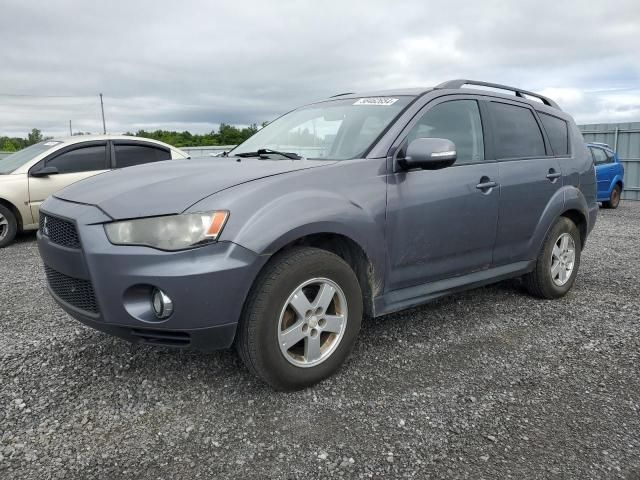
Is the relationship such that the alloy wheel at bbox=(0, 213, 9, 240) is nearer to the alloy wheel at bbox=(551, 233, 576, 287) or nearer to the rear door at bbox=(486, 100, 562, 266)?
the rear door at bbox=(486, 100, 562, 266)

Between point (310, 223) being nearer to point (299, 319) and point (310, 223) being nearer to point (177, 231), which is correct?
point (299, 319)

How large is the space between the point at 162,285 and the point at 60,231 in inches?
31.6

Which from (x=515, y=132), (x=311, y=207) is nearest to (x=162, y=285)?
(x=311, y=207)

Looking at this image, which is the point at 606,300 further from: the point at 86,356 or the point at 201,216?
the point at 86,356

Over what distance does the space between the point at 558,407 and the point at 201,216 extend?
6.73 ft

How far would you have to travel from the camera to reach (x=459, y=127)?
12.4ft

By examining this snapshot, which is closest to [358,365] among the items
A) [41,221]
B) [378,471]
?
[378,471]

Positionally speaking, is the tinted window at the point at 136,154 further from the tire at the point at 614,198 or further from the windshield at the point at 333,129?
the tire at the point at 614,198

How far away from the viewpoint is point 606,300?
461 centimetres

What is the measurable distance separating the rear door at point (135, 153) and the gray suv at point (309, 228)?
4812 millimetres

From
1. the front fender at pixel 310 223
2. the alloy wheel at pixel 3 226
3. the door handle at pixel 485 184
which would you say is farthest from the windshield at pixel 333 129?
the alloy wheel at pixel 3 226

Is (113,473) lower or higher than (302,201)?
lower

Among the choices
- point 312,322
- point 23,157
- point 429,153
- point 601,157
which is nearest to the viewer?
point 312,322

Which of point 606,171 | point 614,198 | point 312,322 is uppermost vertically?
point 606,171
